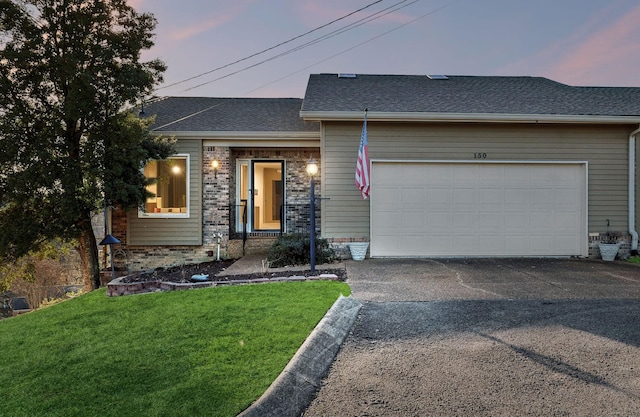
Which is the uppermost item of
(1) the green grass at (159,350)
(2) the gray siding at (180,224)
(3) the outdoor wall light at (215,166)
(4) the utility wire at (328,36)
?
(4) the utility wire at (328,36)

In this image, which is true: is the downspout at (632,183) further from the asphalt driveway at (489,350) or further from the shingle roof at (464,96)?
the asphalt driveway at (489,350)

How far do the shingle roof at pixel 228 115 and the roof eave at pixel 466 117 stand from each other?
1680mm

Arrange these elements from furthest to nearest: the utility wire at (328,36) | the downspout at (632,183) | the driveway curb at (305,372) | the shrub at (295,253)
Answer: the utility wire at (328,36) < the downspout at (632,183) < the shrub at (295,253) < the driveway curb at (305,372)

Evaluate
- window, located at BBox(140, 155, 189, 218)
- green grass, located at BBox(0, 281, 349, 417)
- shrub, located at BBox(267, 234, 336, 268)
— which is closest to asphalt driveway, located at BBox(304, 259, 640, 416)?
green grass, located at BBox(0, 281, 349, 417)

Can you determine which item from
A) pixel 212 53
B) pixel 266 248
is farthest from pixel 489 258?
pixel 212 53

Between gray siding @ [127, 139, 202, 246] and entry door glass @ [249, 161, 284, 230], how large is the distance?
156 cm

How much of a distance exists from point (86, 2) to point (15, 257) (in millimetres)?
5790

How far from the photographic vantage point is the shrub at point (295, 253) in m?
8.43

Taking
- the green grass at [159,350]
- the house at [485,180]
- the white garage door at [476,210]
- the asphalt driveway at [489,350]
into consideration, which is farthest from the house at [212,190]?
the asphalt driveway at [489,350]

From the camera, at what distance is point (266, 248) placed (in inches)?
417

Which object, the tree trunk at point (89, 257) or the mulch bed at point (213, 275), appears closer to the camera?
the mulch bed at point (213, 275)

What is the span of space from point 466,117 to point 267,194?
586 centimetres

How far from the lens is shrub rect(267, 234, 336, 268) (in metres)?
8.43

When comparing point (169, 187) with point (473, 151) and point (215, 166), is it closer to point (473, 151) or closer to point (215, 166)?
point (215, 166)
